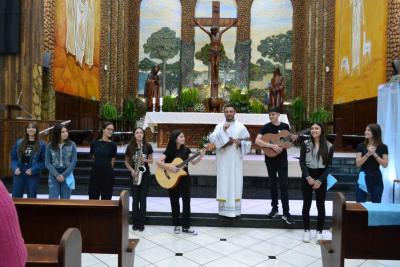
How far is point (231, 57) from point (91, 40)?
21.4 feet

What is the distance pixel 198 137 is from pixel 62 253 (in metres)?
8.81

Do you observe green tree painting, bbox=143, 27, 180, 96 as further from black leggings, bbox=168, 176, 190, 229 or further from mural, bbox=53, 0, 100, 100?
black leggings, bbox=168, 176, 190, 229

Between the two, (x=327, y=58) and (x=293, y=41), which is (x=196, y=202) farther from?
(x=293, y=41)

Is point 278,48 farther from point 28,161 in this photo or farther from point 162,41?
point 28,161

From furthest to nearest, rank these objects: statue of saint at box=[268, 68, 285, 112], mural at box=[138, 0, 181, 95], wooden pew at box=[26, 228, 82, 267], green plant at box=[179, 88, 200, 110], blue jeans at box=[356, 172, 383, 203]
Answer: mural at box=[138, 0, 181, 95]
statue of saint at box=[268, 68, 285, 112]
green plant at box=[179, 88, 200, 110]
blue jeans at box=[356, 172, 383, 203]
wooden pew at box=[26, 228, 82, 267]

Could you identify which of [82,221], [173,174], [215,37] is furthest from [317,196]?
[215,37]

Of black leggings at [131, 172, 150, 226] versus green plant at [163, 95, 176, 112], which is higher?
green plant at [163, 95, 176, 112]

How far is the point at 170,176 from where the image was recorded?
17.0 feet

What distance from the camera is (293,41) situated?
1705 cm

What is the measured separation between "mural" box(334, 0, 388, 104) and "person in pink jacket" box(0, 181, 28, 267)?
35.0ft

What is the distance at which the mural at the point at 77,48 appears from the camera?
10727 millimetres

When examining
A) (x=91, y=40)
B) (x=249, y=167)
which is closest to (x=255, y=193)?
(x=249, y=167)

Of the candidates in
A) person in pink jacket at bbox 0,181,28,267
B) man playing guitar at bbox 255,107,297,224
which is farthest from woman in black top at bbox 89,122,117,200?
person in pink jacket at bbox 0,181,28,267

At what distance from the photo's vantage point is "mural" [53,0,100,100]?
10727mm
